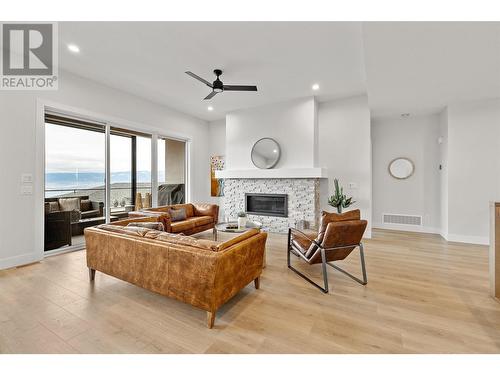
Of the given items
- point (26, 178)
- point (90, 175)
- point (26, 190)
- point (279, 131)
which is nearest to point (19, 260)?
point (26, 190)

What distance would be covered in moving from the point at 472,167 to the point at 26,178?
7.74 m

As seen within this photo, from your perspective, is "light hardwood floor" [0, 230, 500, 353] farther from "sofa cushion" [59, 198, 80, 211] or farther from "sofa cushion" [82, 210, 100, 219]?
"sofa cushion" [82, 210, 100, 219]

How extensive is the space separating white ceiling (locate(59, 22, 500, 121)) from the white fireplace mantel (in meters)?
1.68

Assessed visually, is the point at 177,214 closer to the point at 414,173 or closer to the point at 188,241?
the point at 188,241

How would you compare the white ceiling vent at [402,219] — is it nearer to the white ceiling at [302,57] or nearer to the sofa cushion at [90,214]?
the white ceiling at [302,57]

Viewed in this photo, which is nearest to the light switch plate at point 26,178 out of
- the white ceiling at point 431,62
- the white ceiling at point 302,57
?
the white ceiling at point 302,57

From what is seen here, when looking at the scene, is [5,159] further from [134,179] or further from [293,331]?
[293,331]

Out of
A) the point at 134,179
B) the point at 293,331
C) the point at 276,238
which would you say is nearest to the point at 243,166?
the point at 276,238

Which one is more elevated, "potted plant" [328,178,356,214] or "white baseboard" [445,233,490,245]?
"potted plant" [328,178,356,214]

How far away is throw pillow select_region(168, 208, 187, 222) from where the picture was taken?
4.64m

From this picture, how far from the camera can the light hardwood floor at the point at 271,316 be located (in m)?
1.68

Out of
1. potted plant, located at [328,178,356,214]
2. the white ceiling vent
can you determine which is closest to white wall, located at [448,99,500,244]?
the white ceiling vent

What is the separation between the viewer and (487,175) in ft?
14.1

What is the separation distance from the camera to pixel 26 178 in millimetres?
3432
